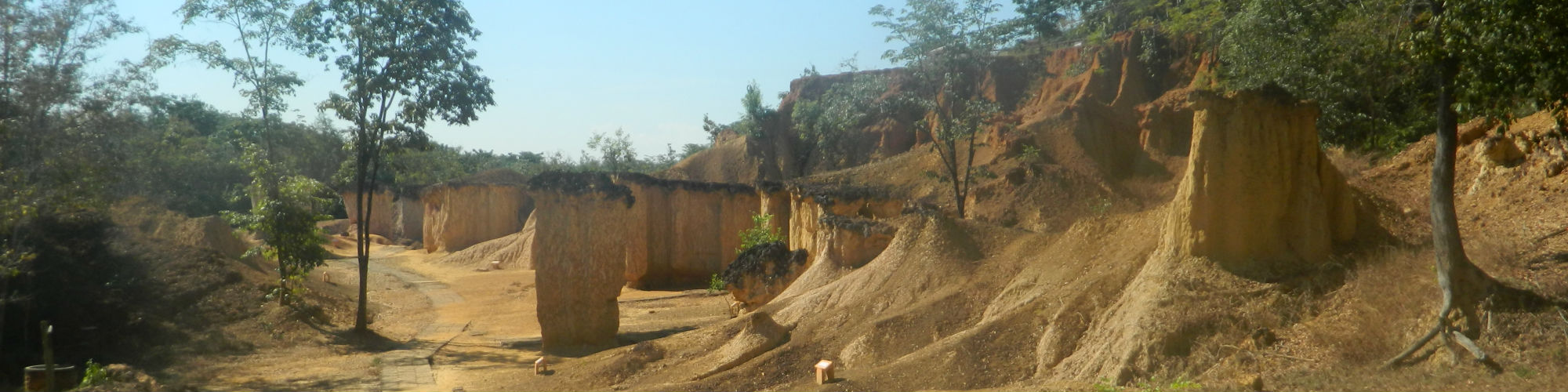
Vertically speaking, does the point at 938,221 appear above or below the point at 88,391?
above

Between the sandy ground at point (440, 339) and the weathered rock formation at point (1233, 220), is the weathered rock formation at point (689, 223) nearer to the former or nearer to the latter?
the sandy ground at point (440, 339)

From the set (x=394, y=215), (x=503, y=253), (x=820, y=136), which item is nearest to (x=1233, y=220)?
(x=503, y=253)

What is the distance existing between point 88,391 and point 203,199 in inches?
1282

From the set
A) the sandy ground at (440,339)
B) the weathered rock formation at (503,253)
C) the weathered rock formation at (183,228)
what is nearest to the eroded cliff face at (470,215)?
the weathered rock formation at (503,253)

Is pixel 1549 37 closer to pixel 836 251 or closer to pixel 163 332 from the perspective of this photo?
pixel 836 251

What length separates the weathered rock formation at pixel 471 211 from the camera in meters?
35.2

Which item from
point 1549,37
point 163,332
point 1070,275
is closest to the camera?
point 1549,37

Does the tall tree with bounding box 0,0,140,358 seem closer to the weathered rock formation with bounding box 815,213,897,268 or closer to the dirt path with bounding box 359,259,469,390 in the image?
the dirt path with bounding box 359,259,469,390

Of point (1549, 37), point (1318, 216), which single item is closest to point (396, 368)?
point (1318, 216)

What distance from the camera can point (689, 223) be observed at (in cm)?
2670

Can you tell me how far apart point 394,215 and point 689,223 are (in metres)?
22.7

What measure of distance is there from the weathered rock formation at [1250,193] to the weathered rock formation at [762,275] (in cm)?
830

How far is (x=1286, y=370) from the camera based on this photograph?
7180 millimetres

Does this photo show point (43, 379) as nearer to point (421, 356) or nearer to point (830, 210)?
point (421, 356)
